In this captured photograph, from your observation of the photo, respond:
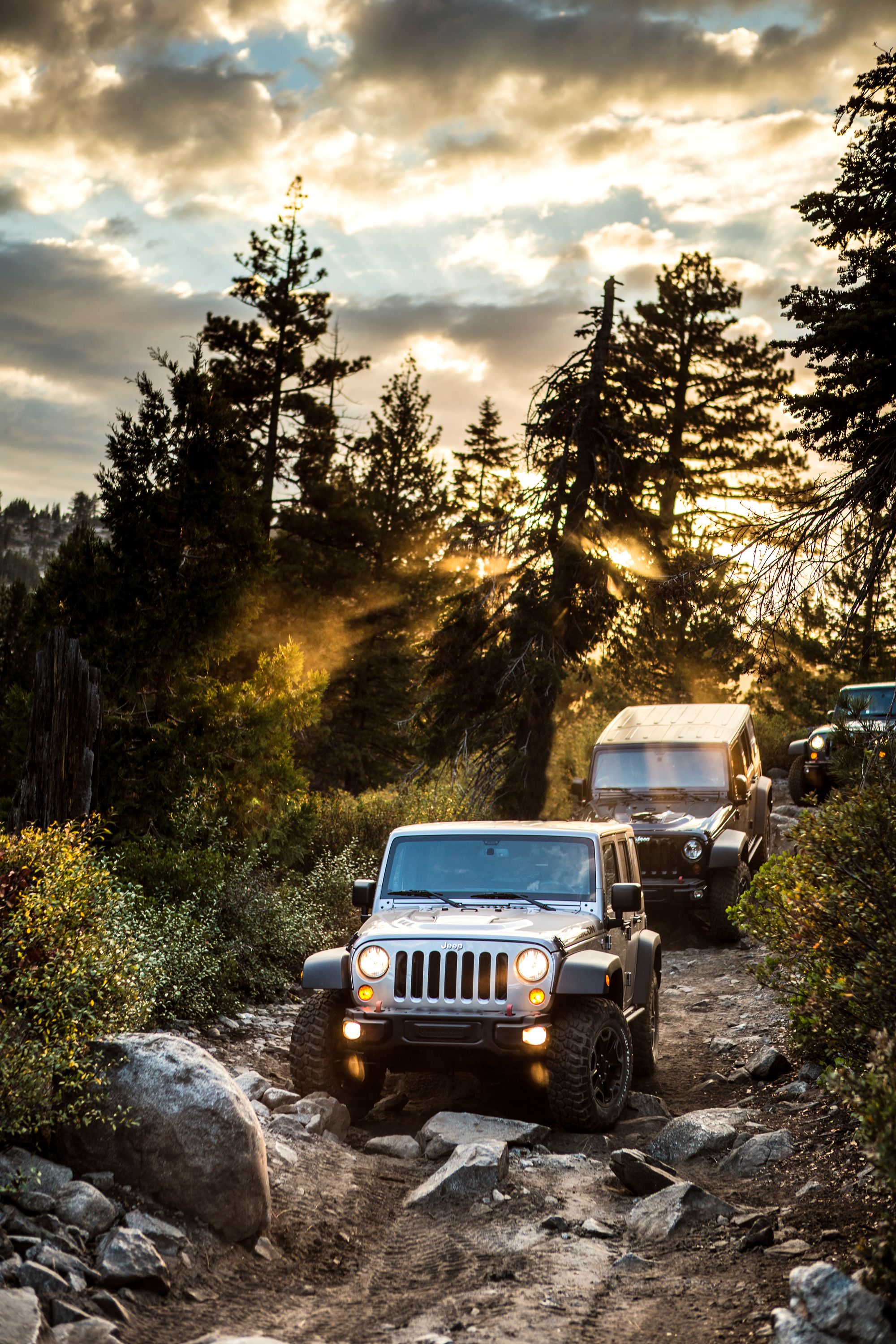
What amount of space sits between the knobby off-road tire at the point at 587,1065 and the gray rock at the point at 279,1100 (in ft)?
4.99

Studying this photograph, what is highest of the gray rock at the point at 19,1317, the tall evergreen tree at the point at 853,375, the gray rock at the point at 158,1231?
the tall evergreen tree at the point at 853,375

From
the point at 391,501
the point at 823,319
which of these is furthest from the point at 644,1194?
the point at 391,501

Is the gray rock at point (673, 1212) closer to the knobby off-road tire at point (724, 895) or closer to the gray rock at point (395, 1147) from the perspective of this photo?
the gray rock at point (395, 1147)

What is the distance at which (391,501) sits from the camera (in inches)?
1309

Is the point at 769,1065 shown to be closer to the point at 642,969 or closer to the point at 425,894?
the point at 642,969

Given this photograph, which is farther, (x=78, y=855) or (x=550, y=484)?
(x=550, y=484)

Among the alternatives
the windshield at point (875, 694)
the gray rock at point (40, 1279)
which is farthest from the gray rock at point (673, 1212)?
the windshield at point (875, 694)

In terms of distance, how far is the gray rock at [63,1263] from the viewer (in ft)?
12.9

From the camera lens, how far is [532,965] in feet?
20.3

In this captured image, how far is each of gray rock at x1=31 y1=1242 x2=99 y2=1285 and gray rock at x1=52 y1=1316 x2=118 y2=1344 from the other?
0.98 feet

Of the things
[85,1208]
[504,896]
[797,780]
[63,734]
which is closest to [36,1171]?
[85,1208]

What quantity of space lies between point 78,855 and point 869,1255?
12.6ft

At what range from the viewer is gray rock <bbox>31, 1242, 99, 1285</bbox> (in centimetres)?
394

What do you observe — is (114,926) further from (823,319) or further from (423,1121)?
(823,319)
